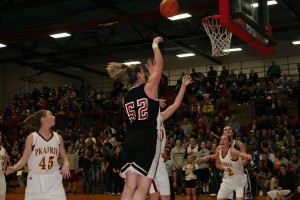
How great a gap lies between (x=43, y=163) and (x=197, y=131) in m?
12.6

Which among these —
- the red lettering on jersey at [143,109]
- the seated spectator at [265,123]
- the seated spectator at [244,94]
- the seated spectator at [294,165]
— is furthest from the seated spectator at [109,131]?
the red lettering on jersey at [143,109]

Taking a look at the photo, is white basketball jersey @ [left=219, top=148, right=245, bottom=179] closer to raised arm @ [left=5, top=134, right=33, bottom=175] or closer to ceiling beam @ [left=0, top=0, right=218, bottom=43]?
raised arm @ [left=5, top=134, right=33, bottom=175]

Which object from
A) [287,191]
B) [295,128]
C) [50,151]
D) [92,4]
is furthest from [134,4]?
[50,151]

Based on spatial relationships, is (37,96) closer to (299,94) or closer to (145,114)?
(299,94)

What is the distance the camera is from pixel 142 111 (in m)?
5.20

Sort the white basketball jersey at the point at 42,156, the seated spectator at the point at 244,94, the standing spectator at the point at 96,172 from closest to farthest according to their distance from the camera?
the white basketball jersey at the point at 42,156, the standing spectator at the point at 96,172, the seated spectator at the point at 244,94

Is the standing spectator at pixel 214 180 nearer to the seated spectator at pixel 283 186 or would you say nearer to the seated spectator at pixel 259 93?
the seated spectator at pixel 283 186

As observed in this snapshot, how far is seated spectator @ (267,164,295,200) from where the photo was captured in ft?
42.9

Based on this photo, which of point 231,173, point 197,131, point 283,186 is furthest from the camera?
point 197,131

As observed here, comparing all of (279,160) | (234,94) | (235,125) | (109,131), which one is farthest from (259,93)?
(109,131)

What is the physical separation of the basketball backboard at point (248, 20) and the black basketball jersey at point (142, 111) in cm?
369

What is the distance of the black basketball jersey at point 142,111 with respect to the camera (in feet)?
17.1

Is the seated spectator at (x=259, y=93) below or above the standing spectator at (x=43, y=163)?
above

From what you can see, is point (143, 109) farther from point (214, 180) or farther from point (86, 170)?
point (86, 170)
